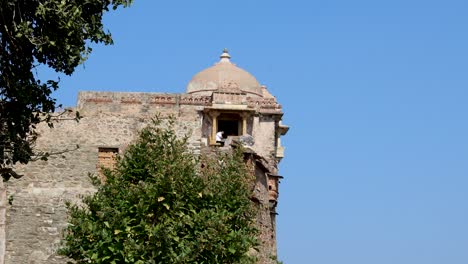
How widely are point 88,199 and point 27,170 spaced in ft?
23.9

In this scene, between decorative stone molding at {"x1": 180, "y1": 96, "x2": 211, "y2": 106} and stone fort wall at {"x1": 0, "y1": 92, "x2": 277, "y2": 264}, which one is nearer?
stone fort wall at {"x1": 0, "y1": 92, "x2": 277, "y2": 264}

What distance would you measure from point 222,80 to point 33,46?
2167 centimetres

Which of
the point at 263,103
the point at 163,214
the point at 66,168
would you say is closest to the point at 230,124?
the point at 263,103

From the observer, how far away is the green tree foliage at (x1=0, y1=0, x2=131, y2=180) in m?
15.9

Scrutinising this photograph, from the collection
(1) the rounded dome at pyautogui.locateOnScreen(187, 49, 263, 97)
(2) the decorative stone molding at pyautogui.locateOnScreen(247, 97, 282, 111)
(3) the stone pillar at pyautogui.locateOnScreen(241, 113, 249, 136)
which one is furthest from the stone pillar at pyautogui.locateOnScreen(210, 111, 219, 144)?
(1) the rounded dome at pyautogui.locateOnScreen(187, 49, 263, 97)

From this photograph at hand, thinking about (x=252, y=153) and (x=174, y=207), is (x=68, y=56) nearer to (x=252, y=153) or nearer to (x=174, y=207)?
(x=174, y=207)

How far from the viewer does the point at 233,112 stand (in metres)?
35.8

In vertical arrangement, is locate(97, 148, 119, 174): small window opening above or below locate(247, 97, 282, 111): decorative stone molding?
below

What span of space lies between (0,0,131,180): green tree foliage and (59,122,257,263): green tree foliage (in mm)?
4021

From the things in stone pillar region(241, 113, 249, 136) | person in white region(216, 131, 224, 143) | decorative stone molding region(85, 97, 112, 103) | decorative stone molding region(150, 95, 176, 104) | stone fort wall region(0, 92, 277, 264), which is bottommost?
stone fort wall region(0, 92, 277, 264)

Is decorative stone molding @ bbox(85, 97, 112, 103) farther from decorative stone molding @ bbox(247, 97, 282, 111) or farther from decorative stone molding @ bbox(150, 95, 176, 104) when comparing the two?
decorative stone molding @ bbox(247, 97, 282, 111)

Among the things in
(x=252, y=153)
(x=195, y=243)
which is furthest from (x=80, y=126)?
(x=195, y=243)

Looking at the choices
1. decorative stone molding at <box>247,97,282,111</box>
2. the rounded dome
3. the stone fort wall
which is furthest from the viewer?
the rounded dome

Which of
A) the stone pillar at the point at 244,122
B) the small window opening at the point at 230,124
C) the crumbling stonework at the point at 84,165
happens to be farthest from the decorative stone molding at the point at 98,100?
the stone pillar at the point at 244,122
